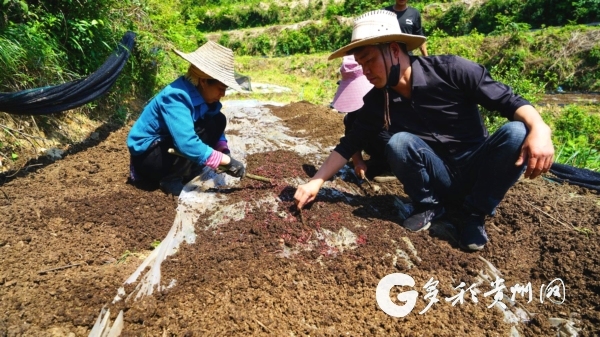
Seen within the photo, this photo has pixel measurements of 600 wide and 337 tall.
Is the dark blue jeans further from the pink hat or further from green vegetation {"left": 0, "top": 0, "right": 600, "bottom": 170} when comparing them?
Result: green vegetation {"left": 0, "top": 0, "right": 600, "bottom": 170}

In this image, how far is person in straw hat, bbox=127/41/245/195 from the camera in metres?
2.08

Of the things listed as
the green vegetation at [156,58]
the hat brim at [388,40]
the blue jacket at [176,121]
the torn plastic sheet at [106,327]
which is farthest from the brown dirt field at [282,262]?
the green vegetation at [156,58]

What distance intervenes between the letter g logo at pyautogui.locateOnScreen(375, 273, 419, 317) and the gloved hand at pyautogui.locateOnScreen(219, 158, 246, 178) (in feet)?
3.51

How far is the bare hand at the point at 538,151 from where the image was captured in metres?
1.47

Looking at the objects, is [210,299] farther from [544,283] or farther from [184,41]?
[184,41]

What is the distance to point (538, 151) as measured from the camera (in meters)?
1.48

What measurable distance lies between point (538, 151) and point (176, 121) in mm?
1745

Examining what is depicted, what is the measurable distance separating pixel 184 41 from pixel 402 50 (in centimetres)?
396

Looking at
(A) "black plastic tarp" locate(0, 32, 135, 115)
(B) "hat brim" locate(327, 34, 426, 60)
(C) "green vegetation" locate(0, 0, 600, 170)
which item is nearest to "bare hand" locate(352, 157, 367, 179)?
(B) "hat brim" locate(327, 34, 426, 60)

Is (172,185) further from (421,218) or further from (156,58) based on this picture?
(156,58)

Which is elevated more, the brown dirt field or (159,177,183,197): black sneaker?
the brown dirt field

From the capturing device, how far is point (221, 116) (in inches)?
102

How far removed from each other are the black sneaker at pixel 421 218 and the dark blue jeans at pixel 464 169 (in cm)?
5

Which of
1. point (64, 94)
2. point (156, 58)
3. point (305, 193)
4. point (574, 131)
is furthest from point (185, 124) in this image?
point (574, 131)
